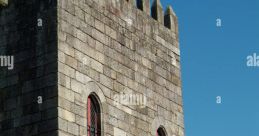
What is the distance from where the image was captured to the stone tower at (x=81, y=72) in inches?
624

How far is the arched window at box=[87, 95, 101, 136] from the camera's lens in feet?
54.5

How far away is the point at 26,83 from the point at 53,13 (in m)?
1.76

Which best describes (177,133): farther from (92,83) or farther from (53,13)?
(53,13)

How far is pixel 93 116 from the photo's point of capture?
16.8 m

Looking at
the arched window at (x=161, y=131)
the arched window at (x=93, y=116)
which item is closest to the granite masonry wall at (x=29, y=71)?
the arched window at (x=93, y=116)

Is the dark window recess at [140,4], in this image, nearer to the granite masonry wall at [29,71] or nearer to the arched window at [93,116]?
the granite masonry wall at [29,71]

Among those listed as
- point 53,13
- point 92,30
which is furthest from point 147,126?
point 53,13

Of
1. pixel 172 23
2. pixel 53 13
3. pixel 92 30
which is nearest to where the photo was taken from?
pixel 53 13

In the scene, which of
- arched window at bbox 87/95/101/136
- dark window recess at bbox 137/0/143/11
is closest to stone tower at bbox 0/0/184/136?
arched window at bbox 87/95/101/136

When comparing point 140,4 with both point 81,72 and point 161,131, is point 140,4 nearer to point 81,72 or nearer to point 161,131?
point 161,131

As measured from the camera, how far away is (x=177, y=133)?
1977 centimetres

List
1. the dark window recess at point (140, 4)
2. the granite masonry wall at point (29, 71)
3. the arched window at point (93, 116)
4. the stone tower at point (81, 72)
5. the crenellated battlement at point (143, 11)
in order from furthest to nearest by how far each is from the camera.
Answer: the dark window recess at point (140, 4) → the crenellated battlement at point (143, 11) → the arched window at point (93, 116) → the stone tower at point (81, 72) → the granite masonry wall at point (29, 71)

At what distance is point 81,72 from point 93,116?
1.14 metres

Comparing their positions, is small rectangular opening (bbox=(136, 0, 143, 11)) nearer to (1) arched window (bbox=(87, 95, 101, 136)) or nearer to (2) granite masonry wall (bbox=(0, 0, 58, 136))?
(2) granite masonry wall (bbox=(0, 0, 58, 136))
